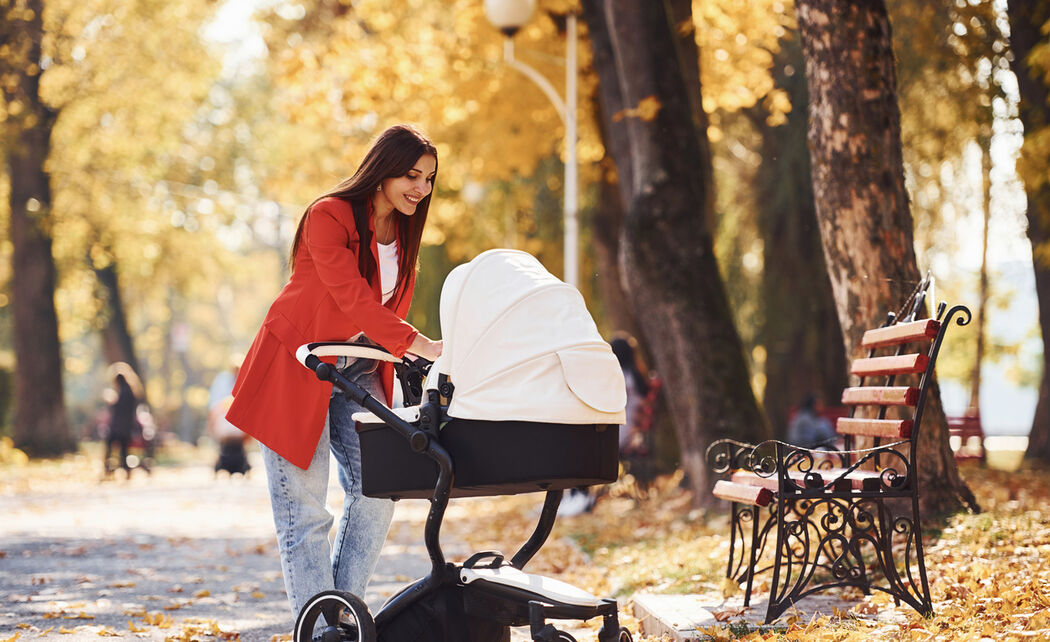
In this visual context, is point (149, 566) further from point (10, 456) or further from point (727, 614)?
point (10, 456)

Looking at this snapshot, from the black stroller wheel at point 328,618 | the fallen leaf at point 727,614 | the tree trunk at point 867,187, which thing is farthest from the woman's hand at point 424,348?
the tree trunk at point 867,187

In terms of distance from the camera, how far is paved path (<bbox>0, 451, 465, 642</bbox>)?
6302 mm

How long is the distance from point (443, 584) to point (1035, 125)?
1257 cm

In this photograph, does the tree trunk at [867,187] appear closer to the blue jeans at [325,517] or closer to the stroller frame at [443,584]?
the stroller frame at [443,584]

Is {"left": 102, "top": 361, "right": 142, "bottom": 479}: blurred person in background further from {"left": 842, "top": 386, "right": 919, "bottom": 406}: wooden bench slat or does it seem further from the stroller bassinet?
the stroller bassinet

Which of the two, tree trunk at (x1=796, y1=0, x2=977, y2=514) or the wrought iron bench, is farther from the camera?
tree trunk at (x1=796, y1=0, x2=977, y2=514)

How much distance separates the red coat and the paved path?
6.37 feet

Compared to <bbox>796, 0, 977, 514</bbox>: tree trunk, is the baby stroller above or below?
below

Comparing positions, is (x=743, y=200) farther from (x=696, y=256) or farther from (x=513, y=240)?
(x=696, y=256)

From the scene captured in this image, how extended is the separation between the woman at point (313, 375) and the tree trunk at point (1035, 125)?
9786mm

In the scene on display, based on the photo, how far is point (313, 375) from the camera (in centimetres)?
444

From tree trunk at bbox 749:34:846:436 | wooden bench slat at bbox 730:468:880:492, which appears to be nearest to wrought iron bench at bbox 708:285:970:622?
wooden bench slat at bbox 730:468:880:492

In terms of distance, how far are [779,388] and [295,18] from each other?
10231 mm

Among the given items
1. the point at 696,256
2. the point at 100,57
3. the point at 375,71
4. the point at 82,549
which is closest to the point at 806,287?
the point at 375,71
